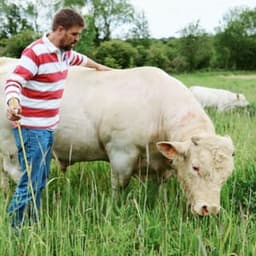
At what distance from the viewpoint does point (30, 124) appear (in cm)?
459

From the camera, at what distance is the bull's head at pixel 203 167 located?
4.62 m

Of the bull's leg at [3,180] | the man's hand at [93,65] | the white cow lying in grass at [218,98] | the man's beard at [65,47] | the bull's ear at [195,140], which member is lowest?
the white cow lying in grass at [218,98]

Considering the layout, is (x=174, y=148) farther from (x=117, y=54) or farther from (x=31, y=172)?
(x=117, y=54)

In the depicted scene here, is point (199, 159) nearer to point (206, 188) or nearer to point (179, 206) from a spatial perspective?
point (206, 188)

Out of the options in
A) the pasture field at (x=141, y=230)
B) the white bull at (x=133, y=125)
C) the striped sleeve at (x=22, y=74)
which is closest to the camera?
the pasture field at (x=141, y=230)

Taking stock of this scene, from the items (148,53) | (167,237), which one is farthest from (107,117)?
(148,53)

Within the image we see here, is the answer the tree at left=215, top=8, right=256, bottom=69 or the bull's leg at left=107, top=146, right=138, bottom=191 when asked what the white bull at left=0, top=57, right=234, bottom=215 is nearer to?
the bull's leg at left=107, top=146, right=138, bottom=191

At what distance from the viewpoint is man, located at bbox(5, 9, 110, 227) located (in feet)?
14.6

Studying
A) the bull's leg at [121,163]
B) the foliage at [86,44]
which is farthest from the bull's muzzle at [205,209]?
the foliage at [86,44]

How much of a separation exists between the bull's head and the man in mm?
1061

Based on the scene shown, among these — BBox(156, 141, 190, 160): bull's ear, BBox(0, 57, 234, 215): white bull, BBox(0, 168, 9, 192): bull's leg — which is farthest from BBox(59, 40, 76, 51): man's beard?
BBox(0, 168, 9, 192): bull's leg

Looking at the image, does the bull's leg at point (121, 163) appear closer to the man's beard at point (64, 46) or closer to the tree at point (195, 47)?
the man's beard at point (64, 46)

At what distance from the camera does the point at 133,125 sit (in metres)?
5.61

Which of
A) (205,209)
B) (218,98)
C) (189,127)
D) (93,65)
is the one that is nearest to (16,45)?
(218,98)
